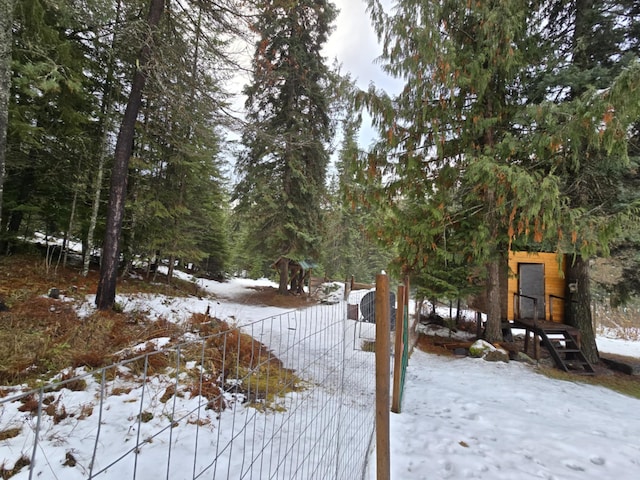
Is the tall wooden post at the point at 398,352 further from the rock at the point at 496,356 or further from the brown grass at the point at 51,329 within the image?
the rock at the point at 496,356

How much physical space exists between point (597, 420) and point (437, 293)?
3321 millimetres

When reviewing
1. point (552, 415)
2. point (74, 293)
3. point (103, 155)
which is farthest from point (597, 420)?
point (103, 155)

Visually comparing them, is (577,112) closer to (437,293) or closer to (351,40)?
(437,293)

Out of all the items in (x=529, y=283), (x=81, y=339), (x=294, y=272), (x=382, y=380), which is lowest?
(x=81, y=339)

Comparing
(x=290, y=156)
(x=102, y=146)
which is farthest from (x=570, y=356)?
(x=102, y=146)

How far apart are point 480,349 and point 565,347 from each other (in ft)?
7.02

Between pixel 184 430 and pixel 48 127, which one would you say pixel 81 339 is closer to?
pixel 184 430

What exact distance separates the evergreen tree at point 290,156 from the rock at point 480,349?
21.5 ft

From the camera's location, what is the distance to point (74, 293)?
5703mm

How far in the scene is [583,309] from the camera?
6957mm

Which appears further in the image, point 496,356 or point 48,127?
point 48,127

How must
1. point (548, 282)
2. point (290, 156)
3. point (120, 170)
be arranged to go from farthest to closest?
point (290, 156), point (548, 282), point (120, 170)

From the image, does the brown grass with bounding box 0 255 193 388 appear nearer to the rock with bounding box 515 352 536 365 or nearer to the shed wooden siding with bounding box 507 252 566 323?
the rock with bounding box 515 352 536 365

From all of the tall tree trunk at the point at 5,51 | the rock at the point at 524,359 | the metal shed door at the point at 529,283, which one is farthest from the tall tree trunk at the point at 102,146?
the metal shed door at the point at 529,283
